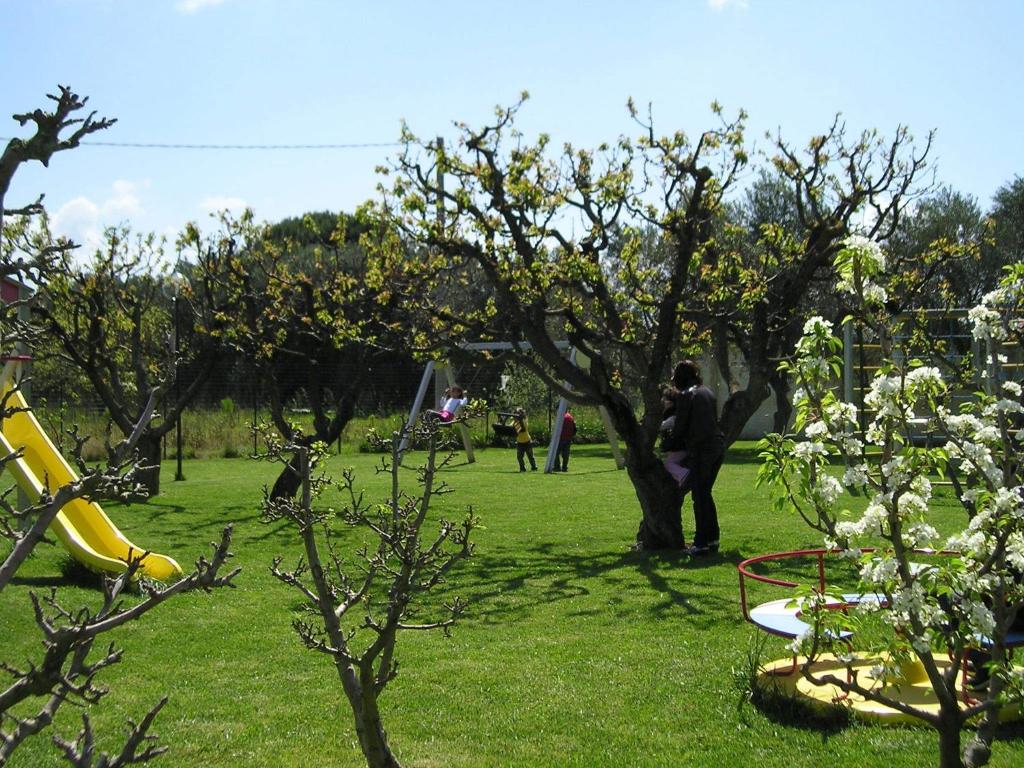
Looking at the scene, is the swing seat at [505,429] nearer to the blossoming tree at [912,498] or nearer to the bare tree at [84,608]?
the blossoming tree at [912,498]

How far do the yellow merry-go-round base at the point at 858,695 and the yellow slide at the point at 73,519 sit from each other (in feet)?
15.8

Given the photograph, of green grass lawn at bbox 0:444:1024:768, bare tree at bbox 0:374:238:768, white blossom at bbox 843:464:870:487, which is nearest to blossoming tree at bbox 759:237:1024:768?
white blossom at bbox 843:464:870:487

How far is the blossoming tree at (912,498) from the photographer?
11.4 ft

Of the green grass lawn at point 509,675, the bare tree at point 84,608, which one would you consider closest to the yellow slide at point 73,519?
the green grass lawn at point 509,675

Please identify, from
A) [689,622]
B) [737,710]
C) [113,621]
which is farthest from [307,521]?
[689,622]

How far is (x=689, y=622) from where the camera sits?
7551 mm

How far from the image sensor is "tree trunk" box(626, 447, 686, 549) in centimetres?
1063

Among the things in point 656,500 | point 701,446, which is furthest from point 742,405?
point 656,500

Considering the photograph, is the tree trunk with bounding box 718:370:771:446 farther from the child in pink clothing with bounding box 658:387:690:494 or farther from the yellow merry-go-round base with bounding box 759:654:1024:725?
the yellow merry-go-round base with bounding box 759:654:1024:725

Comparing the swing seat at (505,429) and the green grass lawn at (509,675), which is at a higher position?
the swing seat at (505,429)

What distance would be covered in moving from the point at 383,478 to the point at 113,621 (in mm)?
17687

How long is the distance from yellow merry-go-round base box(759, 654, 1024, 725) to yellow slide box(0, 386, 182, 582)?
4.82 m

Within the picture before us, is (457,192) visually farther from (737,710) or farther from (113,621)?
(113,621)

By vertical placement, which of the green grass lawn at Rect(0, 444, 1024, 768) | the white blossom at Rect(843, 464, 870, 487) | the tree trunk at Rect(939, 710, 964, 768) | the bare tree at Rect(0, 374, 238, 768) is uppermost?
the white blossom at Rect(843, 464, 870, 487)
